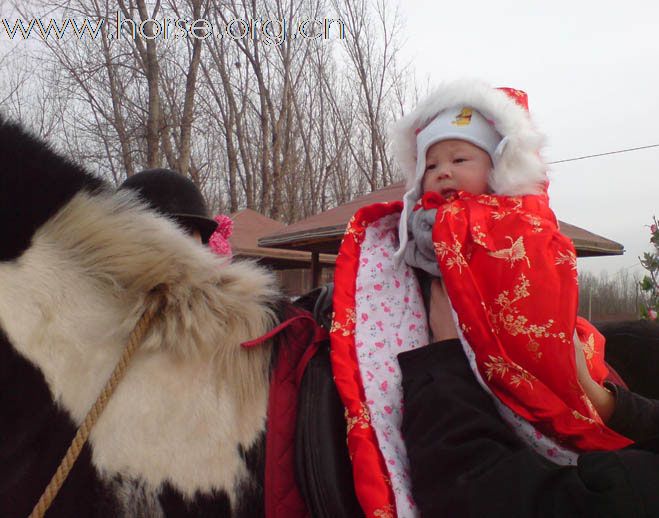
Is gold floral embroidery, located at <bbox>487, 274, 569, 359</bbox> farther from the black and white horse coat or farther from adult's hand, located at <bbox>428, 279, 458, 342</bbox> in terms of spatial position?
the black and white horse coat

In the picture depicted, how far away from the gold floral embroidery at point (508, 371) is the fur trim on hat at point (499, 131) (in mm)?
501

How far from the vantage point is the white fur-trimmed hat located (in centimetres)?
138

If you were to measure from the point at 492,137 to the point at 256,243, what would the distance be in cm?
1030

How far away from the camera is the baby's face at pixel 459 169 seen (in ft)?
4.75

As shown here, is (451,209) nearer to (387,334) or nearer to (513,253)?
(513,253)

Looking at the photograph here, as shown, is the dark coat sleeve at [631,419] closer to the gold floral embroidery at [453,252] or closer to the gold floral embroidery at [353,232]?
the gold floral embroidery at [453,252]

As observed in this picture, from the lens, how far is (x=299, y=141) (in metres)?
17.2

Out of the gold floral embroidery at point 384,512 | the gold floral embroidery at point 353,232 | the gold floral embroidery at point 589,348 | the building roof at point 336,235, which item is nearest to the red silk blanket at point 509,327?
the gold floral embroidery at point 384,512

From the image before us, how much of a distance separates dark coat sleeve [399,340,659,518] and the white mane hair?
32 centimetres

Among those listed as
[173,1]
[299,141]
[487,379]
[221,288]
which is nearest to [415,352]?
[487,379]

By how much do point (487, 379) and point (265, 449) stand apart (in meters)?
0.45

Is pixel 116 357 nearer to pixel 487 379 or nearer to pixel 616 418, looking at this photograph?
pixel 487 379

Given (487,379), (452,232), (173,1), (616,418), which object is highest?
(173,1)

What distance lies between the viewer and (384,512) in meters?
0.93
